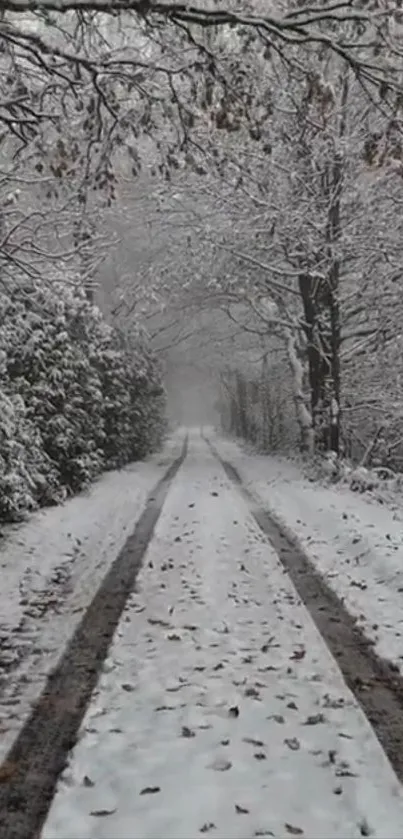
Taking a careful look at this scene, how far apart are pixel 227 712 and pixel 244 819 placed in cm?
143

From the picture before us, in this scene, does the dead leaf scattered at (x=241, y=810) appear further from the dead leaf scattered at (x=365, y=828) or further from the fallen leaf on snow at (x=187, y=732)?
the fallen leaf on snow at (x=187, y=732)

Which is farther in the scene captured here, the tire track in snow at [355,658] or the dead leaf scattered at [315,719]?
the dead leaf scattered at [315,719]

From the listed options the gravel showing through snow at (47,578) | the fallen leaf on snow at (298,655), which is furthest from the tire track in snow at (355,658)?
the gravel showing through snow at (47,578)

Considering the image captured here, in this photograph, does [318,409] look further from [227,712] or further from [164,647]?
[227,712]

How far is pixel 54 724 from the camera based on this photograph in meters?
5.27

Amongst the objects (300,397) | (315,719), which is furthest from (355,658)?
(300,397)

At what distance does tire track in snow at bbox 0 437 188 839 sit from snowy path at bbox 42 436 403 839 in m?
0.09

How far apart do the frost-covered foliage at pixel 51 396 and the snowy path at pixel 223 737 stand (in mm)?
5001

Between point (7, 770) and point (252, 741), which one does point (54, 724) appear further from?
point (252, 741)

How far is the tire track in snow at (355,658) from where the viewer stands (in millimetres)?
5109

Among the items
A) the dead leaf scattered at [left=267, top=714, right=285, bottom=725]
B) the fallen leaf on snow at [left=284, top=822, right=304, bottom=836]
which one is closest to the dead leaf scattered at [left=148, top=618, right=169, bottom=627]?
the dead leaf scattered at [left=267, top=714, right=285, bottom=725]

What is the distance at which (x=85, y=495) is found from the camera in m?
18.2

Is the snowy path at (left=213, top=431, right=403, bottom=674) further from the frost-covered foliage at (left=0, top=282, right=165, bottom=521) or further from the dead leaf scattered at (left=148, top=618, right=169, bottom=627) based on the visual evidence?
the frost-covered foliage at (left=0, top=282, right=165, bottom=521)

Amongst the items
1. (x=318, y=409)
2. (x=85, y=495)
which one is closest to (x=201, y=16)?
(x=85, y=495)
